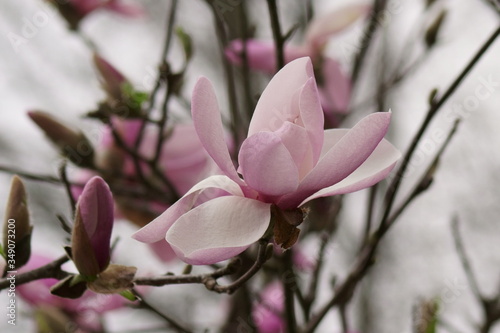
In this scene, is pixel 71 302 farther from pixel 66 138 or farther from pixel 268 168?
pixel 268 168

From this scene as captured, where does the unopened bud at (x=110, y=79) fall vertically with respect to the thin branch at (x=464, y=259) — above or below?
above

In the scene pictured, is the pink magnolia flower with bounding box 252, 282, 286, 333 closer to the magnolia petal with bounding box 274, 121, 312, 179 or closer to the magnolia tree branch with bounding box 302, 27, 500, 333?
the magnolia tree branch with bounding box 302, 27, 500, 333

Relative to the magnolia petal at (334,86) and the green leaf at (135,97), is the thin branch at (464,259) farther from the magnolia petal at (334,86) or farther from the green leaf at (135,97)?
the green leaf at (135,97)

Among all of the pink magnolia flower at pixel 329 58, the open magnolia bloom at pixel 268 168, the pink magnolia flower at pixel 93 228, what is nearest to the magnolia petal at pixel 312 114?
the open magnolia bloom at pixel 268 168

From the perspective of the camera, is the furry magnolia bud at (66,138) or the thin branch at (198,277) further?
the furry magnolia bud at (66,138)

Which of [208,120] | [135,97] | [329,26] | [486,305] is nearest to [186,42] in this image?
[135,97]

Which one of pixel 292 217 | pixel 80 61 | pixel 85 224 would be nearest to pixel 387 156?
pixel 292 217
